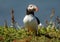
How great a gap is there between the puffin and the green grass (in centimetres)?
22

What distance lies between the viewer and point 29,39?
356 inches

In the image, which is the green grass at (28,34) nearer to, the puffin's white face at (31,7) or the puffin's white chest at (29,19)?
the puffin's white chest at (29,19)

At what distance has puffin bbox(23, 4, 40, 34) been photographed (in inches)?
414

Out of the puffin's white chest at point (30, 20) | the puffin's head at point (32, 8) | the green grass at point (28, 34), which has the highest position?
the puffin's head at point (32, 8)

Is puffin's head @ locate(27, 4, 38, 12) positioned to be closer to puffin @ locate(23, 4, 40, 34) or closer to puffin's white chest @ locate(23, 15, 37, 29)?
puffin @ locate(23, 4, 40, 34)

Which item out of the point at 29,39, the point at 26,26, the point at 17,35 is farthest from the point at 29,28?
the point at 29,39

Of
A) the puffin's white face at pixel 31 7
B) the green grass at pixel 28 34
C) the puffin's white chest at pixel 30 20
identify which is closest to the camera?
the green grass at pixel 28 34

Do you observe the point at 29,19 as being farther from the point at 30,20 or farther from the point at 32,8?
the point at 32,8

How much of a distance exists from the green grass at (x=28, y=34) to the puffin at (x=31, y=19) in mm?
216

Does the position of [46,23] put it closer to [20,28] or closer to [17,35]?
[20,28]

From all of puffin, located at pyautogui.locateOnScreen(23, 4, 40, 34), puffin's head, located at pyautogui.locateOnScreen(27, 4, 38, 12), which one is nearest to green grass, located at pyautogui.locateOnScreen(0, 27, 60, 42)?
puffin, located at pyautogui.locateOnScreen(23, 4, 40, 34)

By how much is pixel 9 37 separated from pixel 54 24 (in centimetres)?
239

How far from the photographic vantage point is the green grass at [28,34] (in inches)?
372

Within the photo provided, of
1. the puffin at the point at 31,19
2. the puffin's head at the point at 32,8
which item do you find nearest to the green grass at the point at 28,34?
the puffin at the point at 31,19
